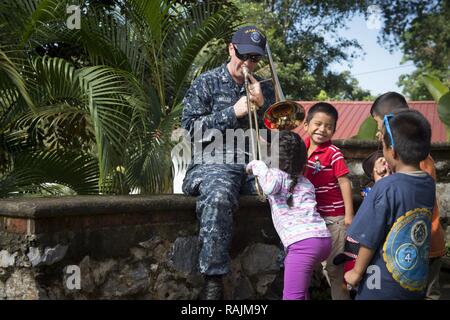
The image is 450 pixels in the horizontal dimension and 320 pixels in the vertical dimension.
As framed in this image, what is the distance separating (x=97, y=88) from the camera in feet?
16.4

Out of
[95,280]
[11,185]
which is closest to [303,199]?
[95,280]

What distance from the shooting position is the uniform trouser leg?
12.3 feet

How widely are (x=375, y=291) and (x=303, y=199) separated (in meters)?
0.81

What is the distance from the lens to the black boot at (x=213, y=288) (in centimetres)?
373

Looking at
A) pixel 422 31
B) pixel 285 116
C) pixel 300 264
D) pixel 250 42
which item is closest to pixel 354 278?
pixel 300 264

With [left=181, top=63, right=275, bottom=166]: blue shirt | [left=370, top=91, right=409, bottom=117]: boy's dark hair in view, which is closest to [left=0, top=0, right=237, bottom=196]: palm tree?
[left=181, top=63, right=275, bottom=166]: blue shirt

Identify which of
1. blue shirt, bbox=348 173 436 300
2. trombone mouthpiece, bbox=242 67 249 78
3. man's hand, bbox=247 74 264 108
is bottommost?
blue shirt, bbox=348 173 436 300

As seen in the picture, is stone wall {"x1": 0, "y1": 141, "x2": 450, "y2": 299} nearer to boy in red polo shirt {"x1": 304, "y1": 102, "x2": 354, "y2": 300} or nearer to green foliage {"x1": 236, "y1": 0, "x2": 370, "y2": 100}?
boy in red polo shirt {"x1": 304, "y1": 102, "x2": 354, "y2": 300}

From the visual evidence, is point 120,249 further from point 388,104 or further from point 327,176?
point 388,104

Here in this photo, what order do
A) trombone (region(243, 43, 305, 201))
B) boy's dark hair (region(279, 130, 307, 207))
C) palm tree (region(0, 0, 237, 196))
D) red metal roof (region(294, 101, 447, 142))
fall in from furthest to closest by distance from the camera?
red metal roof (region(294, 101, 447, 142)) < palm tree (region(0, 0, 237, 196)) < trombone (region(243, 43, 305, 201)) < boy's dark hair (region(279, 130, 307, 207))

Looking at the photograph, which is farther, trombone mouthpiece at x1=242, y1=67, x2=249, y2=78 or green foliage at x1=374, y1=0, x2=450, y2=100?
green foliage at x1=374, y1=0, x2=450, y2=100

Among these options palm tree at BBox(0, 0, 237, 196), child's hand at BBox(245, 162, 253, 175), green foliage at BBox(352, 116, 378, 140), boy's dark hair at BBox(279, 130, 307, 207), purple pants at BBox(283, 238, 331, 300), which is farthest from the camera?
green foliage at BBox(352, 116, 378, 140)

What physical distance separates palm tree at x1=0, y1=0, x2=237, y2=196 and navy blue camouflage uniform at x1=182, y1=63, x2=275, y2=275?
895 millimetres

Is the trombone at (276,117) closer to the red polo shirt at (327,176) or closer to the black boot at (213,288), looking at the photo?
the red polo shirt at (327,176)
